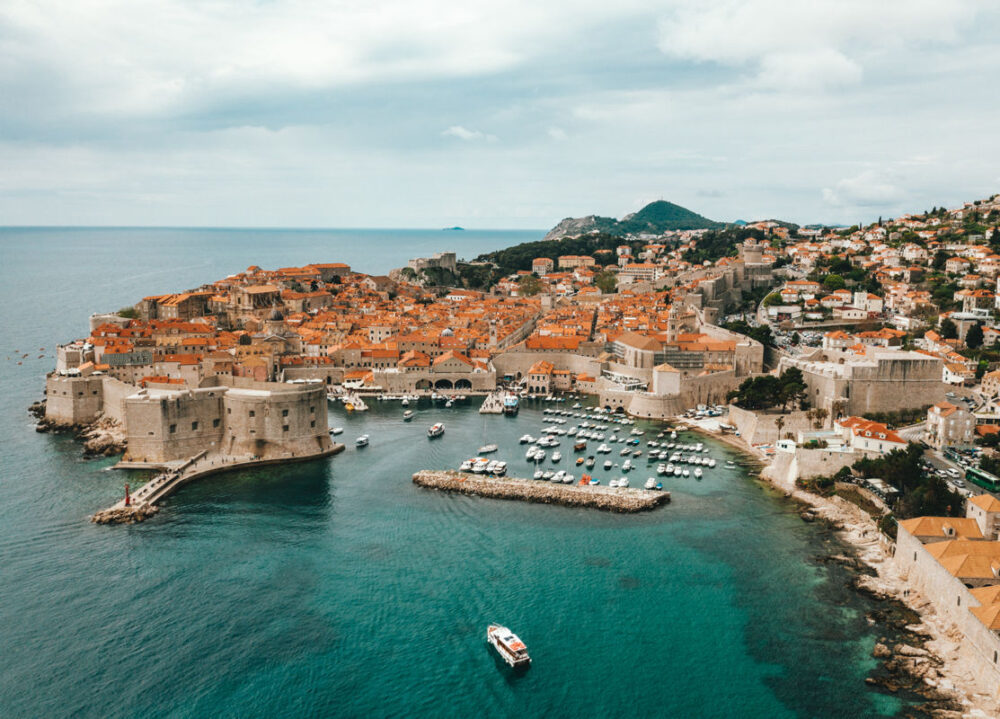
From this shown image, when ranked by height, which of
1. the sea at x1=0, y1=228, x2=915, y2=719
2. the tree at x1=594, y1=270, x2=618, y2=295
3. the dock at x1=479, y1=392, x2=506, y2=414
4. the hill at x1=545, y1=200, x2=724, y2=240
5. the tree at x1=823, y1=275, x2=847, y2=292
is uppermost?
the hill at x1=545, y1=200, x2=724, y2=240

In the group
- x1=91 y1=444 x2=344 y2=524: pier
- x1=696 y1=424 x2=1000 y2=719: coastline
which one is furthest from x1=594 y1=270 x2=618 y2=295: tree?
x1=696 y1=424 x2=1000 y2=719: coastline

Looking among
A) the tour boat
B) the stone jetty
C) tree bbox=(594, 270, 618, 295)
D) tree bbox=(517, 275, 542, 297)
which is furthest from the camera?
tree bbox=(594, 270, 618, 295)

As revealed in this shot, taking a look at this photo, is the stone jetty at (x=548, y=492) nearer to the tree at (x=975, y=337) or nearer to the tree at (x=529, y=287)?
the tree at (x=975, y=337)

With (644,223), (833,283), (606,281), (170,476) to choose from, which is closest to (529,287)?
(606,281)

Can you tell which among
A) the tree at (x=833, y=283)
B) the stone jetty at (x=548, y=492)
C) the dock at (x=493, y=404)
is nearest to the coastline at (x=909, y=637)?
the stone jetty at (x=548, y=492)

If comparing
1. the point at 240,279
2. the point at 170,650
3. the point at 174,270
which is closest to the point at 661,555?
the point at 170,650

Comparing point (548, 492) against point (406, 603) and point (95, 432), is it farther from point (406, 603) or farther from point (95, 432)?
point (95, 432)

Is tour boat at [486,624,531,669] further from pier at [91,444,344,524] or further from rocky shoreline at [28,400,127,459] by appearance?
rocky shoreline at [28,400,127,459]
